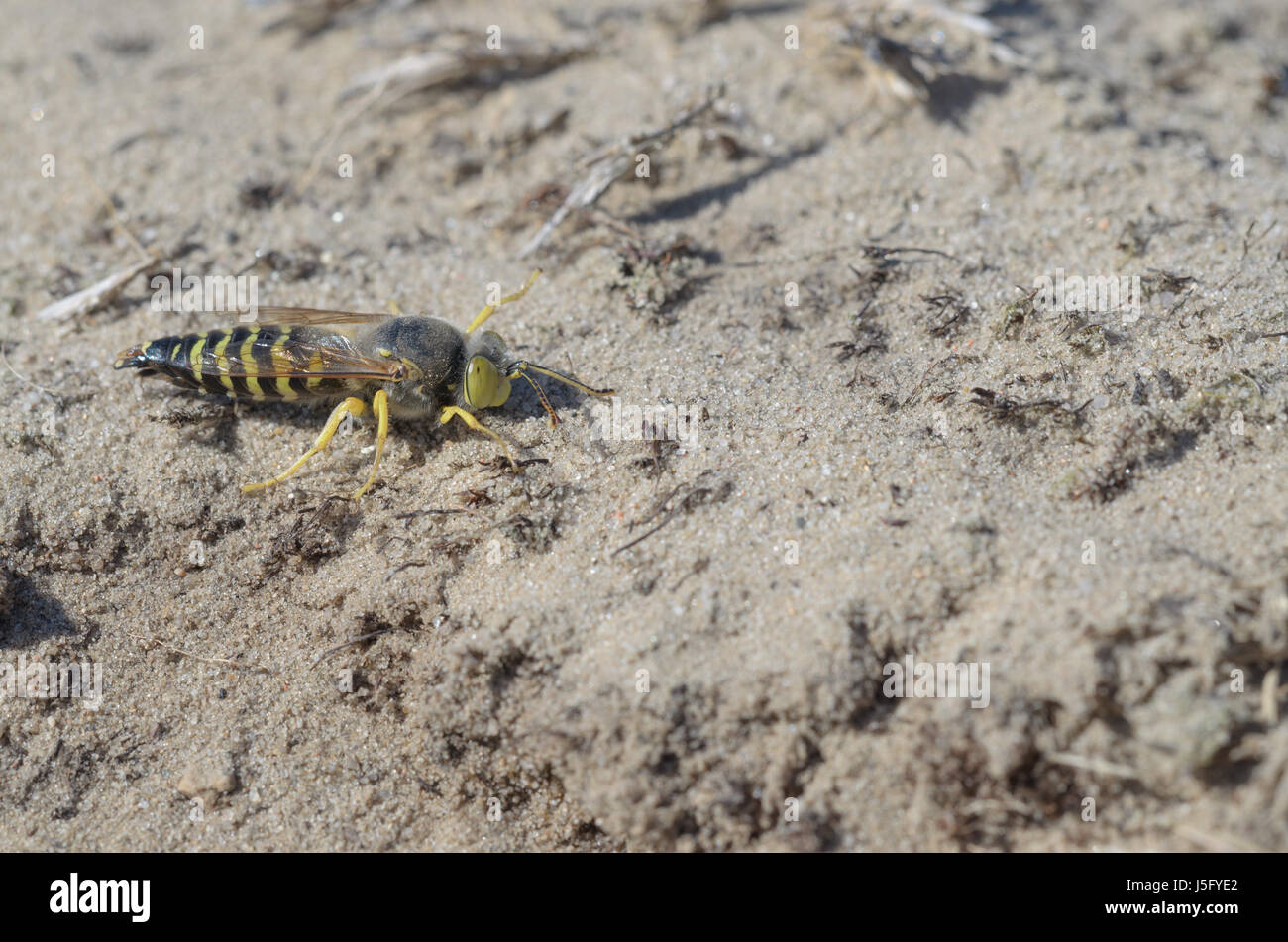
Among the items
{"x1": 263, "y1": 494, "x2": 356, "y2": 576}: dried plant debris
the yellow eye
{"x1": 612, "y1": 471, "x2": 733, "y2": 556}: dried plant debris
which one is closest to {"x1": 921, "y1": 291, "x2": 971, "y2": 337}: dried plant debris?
{"x1": 612, "y1": 471, "x2": 733, "y2": 556}: dried plant debris

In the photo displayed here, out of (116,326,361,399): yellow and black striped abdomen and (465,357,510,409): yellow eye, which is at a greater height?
(116,326,361,399): yellow and black striped abdomen

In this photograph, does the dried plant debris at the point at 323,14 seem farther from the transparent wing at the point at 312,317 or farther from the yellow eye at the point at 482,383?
the yellow eye at the point at 482,383

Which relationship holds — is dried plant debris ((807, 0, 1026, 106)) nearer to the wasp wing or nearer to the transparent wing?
the transparent wing

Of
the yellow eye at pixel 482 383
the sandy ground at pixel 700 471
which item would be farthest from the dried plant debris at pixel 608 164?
the yellow eye at pixel 482 383

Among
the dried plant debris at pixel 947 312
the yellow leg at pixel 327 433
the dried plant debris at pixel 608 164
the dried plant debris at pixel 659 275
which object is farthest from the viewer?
the dried plant debris at pixel 608 164

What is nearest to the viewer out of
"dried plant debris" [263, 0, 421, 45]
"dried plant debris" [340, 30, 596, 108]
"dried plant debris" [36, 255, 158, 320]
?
"dried plant debris" [36, 255, 158, 320]
